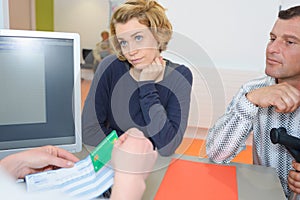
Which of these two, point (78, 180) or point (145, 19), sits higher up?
point (145, 19)

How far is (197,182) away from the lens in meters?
0.72

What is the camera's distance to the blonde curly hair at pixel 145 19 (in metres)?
0.87

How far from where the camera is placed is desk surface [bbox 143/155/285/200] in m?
0.67

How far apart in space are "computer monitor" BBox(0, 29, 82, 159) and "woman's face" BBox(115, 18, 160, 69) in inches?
6.7

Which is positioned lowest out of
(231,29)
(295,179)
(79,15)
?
(295,179)

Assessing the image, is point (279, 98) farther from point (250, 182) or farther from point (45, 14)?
point (45, 14)

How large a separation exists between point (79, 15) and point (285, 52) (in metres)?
4.72

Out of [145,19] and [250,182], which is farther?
[145,19]

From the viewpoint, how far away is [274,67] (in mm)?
938

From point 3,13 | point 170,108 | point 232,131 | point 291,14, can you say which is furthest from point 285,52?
point 3,13

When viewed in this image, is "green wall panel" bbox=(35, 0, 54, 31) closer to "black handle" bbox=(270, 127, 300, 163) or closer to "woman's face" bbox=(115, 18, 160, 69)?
"woman's face" bbox=(115, 18, 160, 69)

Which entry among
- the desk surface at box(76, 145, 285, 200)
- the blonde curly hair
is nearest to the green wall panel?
the blonde curly hair

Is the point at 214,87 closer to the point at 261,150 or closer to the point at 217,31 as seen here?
the point at 261,150

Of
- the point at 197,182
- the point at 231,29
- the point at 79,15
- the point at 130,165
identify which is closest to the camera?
the point at 130,165
